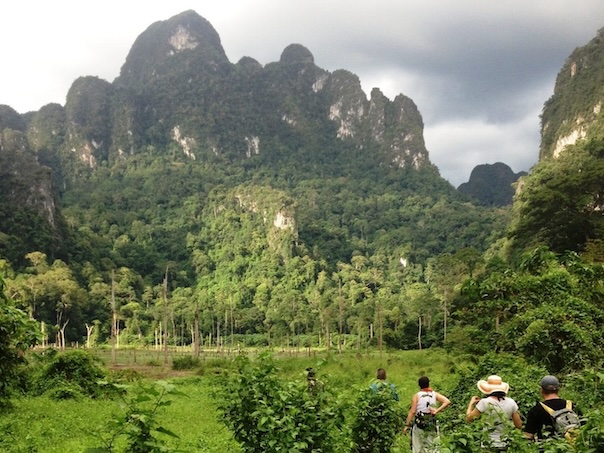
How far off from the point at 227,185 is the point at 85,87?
56.4m

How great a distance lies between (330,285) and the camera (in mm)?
88938

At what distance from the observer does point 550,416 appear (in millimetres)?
5223

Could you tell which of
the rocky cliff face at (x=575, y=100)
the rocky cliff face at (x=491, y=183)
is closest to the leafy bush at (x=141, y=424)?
the rocky cliff face at (x=575, y=100)

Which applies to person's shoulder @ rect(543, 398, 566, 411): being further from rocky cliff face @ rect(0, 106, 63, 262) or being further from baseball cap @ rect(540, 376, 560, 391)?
rocky cliff face @ rect(0, 106, 63, 262)

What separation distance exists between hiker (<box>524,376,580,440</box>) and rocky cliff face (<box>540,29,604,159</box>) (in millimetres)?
72601

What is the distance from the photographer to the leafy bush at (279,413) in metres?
4.65

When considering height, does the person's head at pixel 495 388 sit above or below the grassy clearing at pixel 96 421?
above

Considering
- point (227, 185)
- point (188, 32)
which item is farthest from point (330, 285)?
point (188, 32)

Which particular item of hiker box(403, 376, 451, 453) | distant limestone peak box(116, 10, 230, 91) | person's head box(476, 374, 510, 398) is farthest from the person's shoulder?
distant limestone peak box(116, 10, 230, 91)

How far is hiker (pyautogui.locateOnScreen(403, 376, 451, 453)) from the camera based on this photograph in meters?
6.98

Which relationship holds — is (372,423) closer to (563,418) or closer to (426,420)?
(426,420)

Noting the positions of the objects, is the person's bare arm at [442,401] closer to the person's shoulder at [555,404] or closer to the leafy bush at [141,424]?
the person's shoulder at [555,404]

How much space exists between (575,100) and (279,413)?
8567cm

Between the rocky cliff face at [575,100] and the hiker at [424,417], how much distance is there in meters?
71.4
